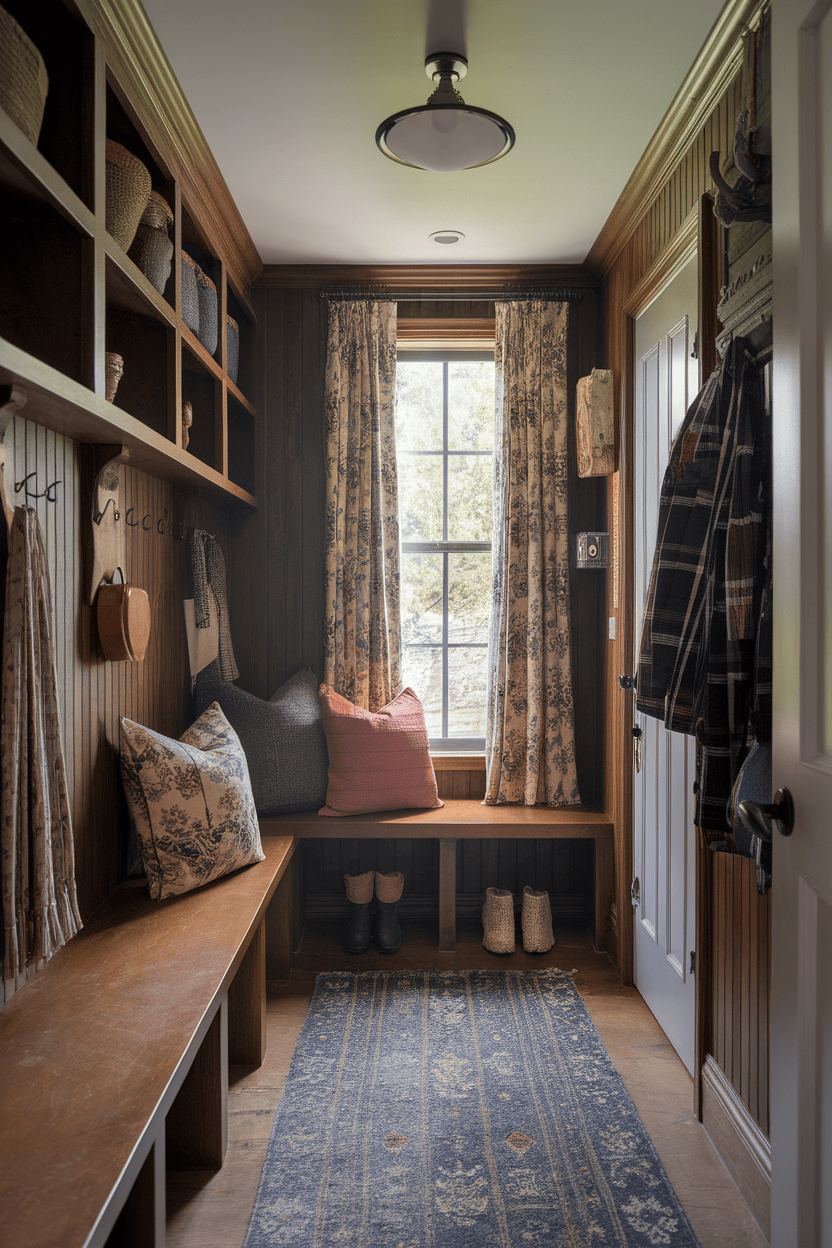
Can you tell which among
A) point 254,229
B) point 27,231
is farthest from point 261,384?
point 27,231

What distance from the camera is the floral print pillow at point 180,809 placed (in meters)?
2.23

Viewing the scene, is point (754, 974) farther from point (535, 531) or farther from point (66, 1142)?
point (535, 531)

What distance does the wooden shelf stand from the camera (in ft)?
4.47

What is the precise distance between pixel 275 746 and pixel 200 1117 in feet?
4.38

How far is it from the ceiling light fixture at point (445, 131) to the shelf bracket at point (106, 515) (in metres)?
1.09

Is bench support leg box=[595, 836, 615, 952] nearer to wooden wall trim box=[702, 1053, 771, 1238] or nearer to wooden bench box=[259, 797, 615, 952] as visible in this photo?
wooden bench box=[259, 797, 615, 952]

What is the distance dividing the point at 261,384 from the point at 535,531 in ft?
4.19

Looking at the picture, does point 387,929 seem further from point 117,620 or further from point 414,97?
point 414,97

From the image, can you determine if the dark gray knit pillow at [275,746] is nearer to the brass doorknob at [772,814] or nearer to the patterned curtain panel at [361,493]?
the patterned curtain panel at [361,493]

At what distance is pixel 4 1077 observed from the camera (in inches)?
54.7

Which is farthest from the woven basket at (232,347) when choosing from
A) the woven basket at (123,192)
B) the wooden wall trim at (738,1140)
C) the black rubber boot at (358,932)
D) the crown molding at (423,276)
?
the wooden wall trim at (738,1140)

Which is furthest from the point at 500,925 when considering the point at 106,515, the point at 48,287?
the point at 48,287

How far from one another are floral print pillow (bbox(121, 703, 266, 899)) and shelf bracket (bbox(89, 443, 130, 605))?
424 millimetres

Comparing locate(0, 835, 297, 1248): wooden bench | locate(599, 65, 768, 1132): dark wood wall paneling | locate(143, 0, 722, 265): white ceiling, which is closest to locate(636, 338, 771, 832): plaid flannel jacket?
locate(599, 65, 768, 1132): dark wood wall paneling
